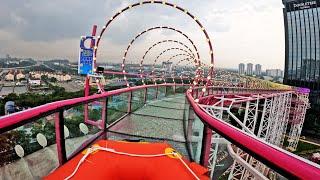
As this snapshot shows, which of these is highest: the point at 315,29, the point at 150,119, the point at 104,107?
the point at 315,29

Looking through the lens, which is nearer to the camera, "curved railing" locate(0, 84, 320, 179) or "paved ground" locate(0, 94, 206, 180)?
"curved railing" locate(0, 84, 320, 179)

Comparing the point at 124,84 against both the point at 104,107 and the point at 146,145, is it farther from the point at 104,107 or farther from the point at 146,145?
the point at 146,145

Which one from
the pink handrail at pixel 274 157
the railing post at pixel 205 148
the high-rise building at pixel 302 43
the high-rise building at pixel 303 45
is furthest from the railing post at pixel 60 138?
the high-rise building at pixel 302 43

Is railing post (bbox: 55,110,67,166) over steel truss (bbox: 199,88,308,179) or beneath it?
over

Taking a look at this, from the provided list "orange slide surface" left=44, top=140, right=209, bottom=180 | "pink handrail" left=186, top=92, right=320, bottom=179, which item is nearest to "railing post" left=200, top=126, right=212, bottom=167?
"orange slide surface" left=44, top=140, right=209, bottom=180

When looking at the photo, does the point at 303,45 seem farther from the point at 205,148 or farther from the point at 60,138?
the point at 60,138

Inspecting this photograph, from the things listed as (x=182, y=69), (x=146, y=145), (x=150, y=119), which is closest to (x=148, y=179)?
(x=146, y=145)

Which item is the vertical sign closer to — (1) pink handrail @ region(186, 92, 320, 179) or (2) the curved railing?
(2) the curved railing

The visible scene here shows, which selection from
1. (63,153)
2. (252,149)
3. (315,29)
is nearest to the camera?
(252,149)
